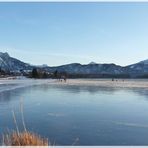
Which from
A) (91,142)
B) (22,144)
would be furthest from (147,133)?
(22,144)

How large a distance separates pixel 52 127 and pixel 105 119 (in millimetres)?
1593

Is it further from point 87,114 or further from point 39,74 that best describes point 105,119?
point 39,74

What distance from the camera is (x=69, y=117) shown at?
768cm

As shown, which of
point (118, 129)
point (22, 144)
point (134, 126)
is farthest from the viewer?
point (134, 126)

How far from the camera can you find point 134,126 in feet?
21.8

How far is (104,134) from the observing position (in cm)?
573

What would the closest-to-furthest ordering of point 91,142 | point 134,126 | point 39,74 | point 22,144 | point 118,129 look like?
point 22,144 → point 91,142 → point 118,129 → point 134,126 → point 39,74

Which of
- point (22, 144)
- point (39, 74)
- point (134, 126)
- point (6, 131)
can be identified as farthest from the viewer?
point (39, 74)

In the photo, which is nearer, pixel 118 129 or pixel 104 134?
pixel 104 134

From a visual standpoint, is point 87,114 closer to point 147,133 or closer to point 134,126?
point 134,126

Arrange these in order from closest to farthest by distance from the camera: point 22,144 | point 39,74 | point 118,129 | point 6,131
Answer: point 22,144
point 6,131
point 118,129
point 39,74

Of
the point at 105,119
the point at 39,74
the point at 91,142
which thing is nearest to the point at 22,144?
the point at 91,142

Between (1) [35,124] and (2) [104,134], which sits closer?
(2) [104,134]

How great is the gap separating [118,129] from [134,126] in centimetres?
57
